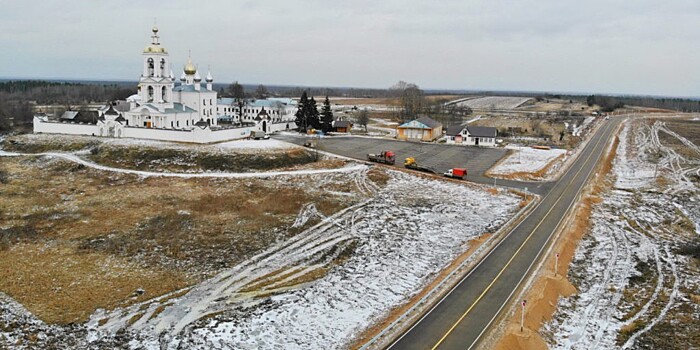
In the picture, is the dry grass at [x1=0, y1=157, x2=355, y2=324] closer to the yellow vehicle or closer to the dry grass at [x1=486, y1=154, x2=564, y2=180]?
the yellow vehicle

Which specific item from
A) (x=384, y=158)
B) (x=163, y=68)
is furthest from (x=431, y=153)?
(x=163, y=68)

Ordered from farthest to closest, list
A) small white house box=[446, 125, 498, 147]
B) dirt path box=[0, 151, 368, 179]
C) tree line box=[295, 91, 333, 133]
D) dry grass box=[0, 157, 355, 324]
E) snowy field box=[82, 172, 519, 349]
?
tree line box=[295, 91, 333, 133] < small white house box=[446, 125, 498, 147] < dirt path box=[0, 151, 368, 179] < dry grass box=[0, 157, 355, 324] < snowy field box=[82, 172, 519, 349]

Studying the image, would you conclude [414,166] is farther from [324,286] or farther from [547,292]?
[547,292]

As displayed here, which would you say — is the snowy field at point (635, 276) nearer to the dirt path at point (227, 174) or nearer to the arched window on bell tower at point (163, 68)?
the dirt path at point (227, 174)

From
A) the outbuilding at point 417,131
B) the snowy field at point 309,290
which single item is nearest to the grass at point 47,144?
the snowy field at point 309,290

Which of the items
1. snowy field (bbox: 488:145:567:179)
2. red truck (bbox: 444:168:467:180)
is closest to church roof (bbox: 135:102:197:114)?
red truck (bbox: 444:168:467:180)

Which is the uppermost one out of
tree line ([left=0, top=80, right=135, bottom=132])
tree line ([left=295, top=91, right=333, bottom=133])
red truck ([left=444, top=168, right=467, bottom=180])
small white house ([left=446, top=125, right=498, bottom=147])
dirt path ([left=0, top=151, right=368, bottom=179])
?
tree line ([left=0, top=80, right=135, bottom=132])
